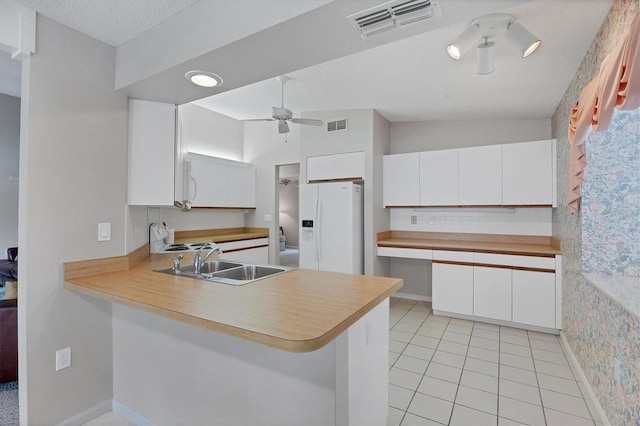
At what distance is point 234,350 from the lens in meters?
1.48

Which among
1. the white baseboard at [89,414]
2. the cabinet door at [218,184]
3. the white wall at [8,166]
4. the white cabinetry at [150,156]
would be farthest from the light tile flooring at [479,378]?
the white wall at [8,166]

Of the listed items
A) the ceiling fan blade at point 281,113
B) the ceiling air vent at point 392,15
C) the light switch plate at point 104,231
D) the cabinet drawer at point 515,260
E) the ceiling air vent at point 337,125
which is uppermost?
the ceiling air vent at point 337,125

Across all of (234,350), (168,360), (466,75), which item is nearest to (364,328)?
(234,350)

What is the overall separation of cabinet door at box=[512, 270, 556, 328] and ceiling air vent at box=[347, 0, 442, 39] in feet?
9.80

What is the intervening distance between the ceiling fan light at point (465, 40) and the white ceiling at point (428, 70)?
0.29ft

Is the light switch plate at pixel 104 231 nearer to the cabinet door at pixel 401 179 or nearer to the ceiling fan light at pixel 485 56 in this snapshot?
the ceiling fan light at pixel 485 56

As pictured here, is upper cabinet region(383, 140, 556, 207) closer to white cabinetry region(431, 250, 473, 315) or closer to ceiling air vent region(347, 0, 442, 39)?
white cabinetry region(431, 250, 473, 315)

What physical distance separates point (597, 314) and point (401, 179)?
2.60m

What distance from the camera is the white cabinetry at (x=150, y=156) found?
2.15 metres

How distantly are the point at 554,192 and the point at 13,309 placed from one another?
5035 mm

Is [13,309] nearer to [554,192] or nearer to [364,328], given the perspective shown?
[364,328]

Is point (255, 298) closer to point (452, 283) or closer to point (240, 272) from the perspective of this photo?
point (240, 272)

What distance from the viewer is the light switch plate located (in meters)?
1.99

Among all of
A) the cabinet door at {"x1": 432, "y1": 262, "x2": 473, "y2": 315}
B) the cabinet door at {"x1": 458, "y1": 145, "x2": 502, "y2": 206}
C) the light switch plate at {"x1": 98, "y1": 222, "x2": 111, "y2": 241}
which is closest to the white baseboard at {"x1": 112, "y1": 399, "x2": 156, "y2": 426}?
the light switch plate at {"x1": 98, "y1": 222, "x2": 111, "y2": 241}
